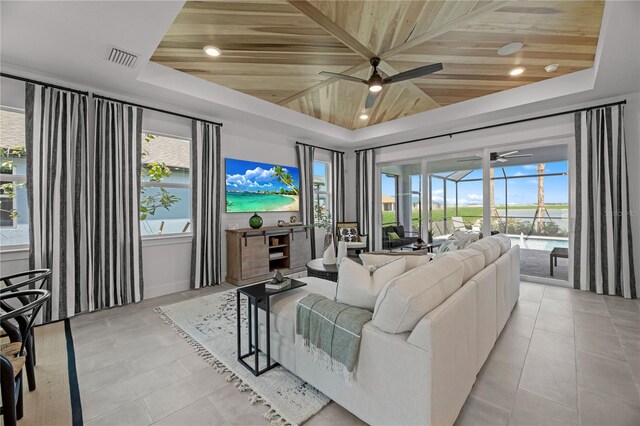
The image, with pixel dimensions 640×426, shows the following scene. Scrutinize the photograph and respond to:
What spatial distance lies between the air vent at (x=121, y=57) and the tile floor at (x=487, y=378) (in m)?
2.71

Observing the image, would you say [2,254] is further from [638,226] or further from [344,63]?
[638,226]

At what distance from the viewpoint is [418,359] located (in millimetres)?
1280

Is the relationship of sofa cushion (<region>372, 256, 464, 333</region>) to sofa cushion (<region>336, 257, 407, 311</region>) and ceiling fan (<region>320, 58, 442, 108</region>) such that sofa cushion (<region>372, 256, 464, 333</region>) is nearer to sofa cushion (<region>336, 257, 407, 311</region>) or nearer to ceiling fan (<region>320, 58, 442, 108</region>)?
sofa cushion (<region>336, 257, 407, 311</region>)

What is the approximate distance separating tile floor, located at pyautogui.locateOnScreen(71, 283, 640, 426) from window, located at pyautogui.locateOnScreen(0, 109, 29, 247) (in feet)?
3.70

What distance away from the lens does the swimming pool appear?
4523 mm

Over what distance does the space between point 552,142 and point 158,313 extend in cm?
601

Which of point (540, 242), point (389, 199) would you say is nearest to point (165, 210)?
point (389, 199)

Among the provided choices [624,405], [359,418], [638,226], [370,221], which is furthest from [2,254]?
[638,226]

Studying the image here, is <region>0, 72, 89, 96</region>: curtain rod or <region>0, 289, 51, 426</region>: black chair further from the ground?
<region>0, 72, 89, 96</region>: curtain rod

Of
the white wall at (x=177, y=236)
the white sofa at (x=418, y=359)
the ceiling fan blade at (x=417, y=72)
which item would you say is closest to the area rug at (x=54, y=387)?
the white wall at (x=177, y=236)

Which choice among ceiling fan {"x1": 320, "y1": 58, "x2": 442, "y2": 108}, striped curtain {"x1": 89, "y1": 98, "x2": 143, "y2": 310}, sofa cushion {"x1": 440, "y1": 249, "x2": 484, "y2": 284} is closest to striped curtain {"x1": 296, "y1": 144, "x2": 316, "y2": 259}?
ceiling fan {"x1": 320, "y1": 58, "x2": 442, "y2": 108}

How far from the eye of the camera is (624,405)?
173 cm

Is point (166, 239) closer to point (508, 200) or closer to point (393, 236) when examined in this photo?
point (393, 236)

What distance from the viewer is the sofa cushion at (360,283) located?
170 cm
